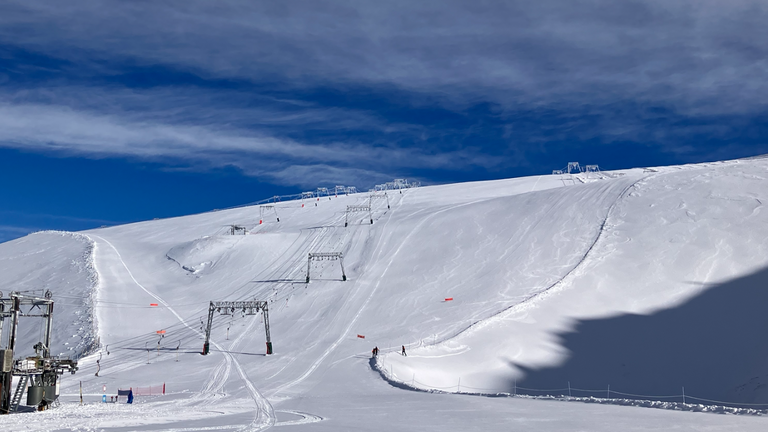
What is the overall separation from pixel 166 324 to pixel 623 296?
3947cm

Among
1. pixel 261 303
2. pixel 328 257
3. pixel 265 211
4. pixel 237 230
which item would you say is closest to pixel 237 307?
pixel 261 303

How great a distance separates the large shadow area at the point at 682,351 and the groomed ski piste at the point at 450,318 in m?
0.15

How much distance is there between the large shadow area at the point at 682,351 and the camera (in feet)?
114

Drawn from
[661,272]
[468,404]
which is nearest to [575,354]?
[661,272]

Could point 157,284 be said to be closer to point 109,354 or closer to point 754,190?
point 109,354

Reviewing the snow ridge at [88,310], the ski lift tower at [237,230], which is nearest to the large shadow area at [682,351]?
the snow ridge at [88,310]

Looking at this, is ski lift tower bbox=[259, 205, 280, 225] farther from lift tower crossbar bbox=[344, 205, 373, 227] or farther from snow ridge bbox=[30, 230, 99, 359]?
Answer: snow ridge bbox=[30, 230, 99, 359]

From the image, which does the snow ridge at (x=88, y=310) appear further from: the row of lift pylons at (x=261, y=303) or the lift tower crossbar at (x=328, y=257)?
the lift tower crossbar at (x=328, y=257)

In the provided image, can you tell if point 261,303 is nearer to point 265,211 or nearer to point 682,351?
point 682,351

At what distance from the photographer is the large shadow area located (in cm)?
3472

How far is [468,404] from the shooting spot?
23.7 m

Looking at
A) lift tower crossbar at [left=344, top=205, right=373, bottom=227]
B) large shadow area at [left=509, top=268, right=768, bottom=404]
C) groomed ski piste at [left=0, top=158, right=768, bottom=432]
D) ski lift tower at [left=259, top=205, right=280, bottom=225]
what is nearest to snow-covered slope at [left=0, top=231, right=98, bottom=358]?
groomed ski piste at [left=0, top=158, right=768, bottom=432]

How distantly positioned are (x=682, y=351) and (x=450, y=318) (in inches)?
655

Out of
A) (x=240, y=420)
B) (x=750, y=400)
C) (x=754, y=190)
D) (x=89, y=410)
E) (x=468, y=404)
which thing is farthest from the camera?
(x=754, y=190)
